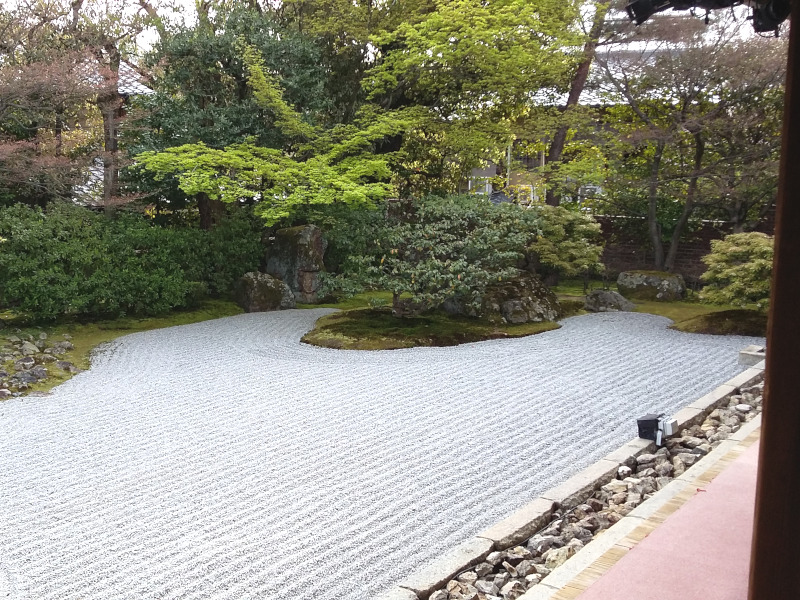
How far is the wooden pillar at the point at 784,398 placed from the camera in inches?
55.4

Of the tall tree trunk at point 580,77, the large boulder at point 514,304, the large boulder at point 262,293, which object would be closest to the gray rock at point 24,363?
the large boulder at point 262,293

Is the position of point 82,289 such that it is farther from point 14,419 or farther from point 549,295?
point 549,295

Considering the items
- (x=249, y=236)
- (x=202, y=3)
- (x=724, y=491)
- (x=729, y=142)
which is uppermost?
(x=202, y=3)

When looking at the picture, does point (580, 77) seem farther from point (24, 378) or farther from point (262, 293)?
point (24, 378)

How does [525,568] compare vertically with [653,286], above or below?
below

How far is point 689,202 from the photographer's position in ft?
40.2

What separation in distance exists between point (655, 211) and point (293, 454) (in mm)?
10622

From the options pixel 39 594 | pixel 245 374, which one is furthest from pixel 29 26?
pixel 39 594

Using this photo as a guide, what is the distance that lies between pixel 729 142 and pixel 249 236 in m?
8.63

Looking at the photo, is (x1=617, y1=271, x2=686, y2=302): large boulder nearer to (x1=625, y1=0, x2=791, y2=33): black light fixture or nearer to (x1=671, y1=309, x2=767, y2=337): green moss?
(x1=671, y1=309, x2=767, y2=337): green moss

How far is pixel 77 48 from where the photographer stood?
10.3 m

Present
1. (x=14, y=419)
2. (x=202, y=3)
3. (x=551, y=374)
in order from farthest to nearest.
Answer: (x=202, y=3) < (x=551, y=374) < (x=14, y=419)

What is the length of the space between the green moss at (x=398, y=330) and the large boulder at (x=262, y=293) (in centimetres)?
121

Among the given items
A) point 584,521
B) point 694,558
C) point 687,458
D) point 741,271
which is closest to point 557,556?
point 584,521
